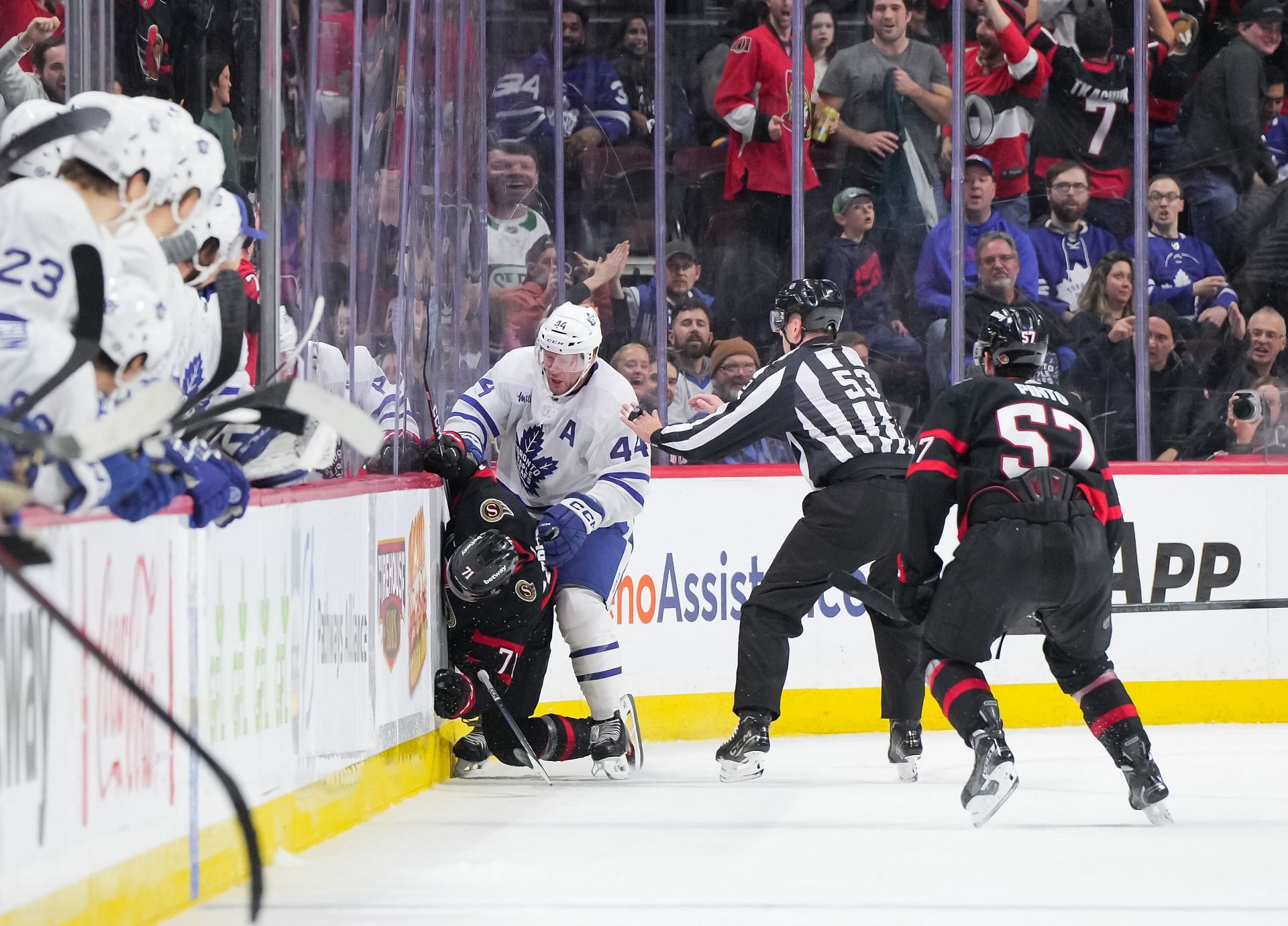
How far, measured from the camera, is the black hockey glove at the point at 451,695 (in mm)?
4375

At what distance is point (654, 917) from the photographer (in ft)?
9.11

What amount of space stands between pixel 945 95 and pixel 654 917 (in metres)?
4.70

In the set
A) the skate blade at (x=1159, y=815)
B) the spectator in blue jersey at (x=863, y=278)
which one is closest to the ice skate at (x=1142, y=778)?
the skate blade at (x=1159, y=815)

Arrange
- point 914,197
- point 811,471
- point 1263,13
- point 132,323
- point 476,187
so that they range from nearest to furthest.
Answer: point 132,323
point 811,471
point 476,187
point 914,197
point 1263,13

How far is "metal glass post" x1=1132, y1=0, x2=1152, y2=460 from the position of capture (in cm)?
656

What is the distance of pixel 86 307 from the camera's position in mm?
2176

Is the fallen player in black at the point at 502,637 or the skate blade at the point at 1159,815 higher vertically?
the fallen player in black at the point at 502,637

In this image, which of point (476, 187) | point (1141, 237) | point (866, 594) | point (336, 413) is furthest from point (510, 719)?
point (1141, 237)

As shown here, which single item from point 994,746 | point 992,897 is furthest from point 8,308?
point 994,746

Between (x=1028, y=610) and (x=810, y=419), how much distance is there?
1.10m

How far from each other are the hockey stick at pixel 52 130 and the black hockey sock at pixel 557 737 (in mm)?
2569

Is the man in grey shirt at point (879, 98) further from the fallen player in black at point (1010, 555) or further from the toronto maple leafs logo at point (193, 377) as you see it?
the toronto maple leafs logo at point (193, 377)

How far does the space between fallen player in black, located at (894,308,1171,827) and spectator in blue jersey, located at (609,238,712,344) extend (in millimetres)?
2854

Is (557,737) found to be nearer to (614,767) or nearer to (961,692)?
(614,767)
